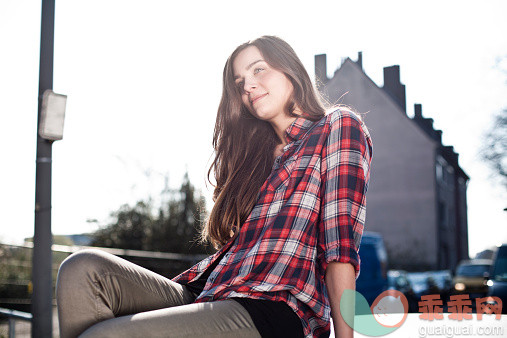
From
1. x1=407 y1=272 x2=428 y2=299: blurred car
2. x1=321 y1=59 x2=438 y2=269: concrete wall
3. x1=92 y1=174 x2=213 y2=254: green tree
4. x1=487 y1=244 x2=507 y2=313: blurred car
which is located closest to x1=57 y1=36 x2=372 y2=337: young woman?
x1=487 y1=244 x2=507 y2=313: blurred car

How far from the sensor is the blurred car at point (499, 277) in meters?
7.03

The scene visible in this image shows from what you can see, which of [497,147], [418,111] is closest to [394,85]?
[418,111]

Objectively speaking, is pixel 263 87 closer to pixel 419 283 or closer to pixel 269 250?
pixel 269 250

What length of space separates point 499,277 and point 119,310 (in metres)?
7.28

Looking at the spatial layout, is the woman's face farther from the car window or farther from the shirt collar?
the car window

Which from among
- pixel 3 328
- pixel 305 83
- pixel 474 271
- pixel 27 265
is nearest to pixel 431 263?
pixel 474 271

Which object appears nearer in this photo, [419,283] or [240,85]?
[240,85]

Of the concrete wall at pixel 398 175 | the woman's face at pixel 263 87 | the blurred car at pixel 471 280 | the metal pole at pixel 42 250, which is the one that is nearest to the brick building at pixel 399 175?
the concrete wall at pixel 398 175

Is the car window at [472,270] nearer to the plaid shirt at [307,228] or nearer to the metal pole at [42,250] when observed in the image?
the metal pole at [42,250]

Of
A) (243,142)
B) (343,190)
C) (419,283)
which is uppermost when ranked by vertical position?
(243,142)

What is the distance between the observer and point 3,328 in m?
5.43

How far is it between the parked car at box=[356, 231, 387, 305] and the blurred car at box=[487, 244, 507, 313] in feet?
9.89

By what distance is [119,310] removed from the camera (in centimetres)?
181

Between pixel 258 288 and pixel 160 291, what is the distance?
0.40m
